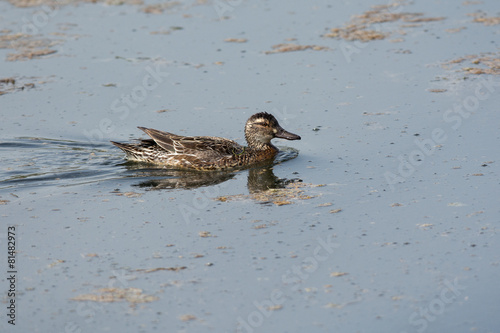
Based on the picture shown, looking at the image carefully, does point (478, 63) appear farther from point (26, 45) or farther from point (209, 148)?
point (26, 45)

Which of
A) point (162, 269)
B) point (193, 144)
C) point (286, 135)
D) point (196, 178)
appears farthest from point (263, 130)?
point (162, 269)

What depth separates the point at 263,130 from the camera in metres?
10.3

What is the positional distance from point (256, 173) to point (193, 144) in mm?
918

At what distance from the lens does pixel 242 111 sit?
36.7 feet

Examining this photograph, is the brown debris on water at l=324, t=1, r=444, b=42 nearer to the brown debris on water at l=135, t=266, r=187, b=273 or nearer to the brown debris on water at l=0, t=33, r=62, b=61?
the brown debris on water at l=0, t=33, r=62, b=61

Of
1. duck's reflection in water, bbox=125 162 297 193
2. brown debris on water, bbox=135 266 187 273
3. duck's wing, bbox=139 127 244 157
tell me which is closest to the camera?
brown debris on water, bbox=135 266 187 273

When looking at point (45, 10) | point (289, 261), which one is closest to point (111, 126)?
point (289, 261)

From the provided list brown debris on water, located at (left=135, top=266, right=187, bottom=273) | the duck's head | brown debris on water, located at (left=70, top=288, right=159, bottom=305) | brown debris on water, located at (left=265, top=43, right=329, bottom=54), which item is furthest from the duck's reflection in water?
brown debris on water, located at (left=265, top=43, right=329, bottom=54)

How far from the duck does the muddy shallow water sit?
0.20 metres

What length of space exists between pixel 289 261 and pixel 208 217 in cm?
139

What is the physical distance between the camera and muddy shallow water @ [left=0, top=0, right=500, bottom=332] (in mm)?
6285

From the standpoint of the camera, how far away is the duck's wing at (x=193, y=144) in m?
10.0

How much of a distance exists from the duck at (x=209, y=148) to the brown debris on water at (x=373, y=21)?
4085 millimetres

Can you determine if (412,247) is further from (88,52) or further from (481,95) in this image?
(88,52)
